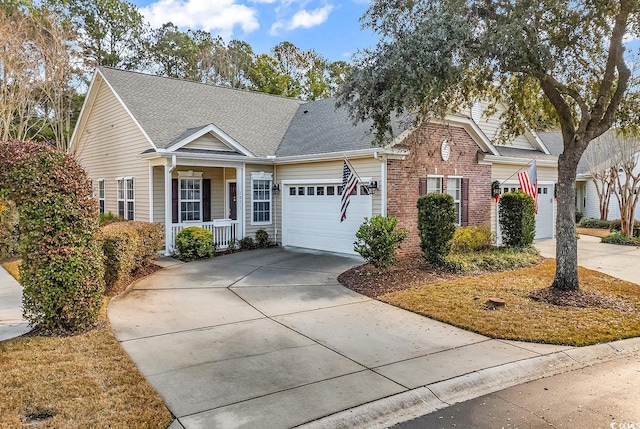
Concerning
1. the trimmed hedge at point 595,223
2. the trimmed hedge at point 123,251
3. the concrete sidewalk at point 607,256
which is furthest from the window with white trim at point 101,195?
the trimmed hedge at point 595,223

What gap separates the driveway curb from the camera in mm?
4262

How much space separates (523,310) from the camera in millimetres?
7961

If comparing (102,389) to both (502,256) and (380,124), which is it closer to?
(380,124)

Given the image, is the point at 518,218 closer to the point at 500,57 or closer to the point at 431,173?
the point at 431,173

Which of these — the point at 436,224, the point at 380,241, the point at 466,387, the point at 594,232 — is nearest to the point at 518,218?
the point at 436,224

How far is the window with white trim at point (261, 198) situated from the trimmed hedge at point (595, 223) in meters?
16.2

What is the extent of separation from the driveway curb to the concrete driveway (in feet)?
0.05

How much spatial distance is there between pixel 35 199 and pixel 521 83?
8.94 meters

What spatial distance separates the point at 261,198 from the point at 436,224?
22.2ft

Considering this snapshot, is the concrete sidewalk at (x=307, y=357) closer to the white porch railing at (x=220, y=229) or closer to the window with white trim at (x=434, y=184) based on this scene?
the white porch railing at (x=220, y=229)

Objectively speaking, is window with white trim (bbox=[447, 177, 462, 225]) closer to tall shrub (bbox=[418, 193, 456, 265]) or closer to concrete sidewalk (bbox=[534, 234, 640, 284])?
concrete sidewalk (bbox=[534, 234, 640, 284])

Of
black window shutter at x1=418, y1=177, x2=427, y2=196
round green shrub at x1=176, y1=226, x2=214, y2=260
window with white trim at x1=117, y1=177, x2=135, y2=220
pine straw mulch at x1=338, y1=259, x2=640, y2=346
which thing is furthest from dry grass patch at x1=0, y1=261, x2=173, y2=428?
window with white trim at x1=117, y1=177, x2=135, y2=220

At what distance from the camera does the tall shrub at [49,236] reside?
628cm

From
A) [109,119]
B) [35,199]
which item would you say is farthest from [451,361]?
[109,119]
